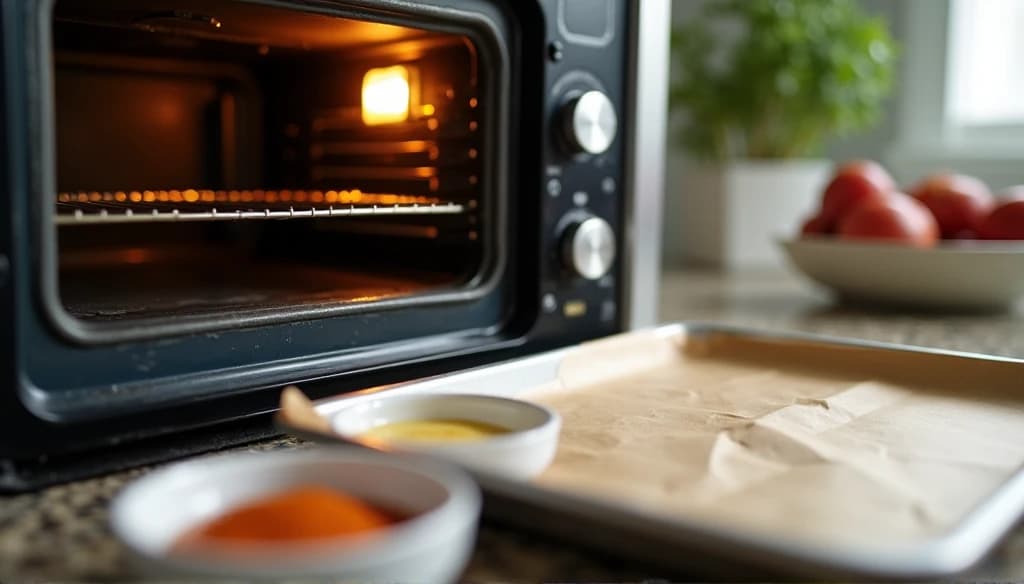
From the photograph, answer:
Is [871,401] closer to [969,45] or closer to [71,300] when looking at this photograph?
[71,300]

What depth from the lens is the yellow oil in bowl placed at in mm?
530

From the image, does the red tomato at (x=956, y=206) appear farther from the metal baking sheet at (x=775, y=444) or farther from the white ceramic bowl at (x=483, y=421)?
the white ceramic bowl at (x=483, y=421)

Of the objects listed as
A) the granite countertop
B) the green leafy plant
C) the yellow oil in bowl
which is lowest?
the granite countertop

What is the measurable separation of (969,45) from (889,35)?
15 centimetres

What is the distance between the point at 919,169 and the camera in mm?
1885

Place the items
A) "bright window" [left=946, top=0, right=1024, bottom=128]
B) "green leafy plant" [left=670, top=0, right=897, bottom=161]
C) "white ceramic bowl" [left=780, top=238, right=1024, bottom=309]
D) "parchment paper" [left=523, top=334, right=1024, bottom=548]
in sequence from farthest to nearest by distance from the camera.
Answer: "bright window" [left=946, top=0, right=1024, bottom=128] → "green leafy plant" [left=670, top=0, right=897, bottom=161] → "white ceramic bowl" [left=780, top=238, right=1024, bottom=309] → "parchment paper" [left=523, top=334, right=1024, bottom=548]

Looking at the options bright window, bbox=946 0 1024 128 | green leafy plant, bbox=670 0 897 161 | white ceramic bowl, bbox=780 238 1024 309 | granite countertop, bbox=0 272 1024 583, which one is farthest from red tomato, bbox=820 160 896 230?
granite countertop, bbox=0 272 1024 583

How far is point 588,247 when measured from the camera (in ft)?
2.62

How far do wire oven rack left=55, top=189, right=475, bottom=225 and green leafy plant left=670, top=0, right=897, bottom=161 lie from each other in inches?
35.2

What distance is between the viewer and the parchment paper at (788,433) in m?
0.46

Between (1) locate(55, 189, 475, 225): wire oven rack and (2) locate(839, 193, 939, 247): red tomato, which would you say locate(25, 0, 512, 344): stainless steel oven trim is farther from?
(2) locate(839, 193, 939, 247): red tomato

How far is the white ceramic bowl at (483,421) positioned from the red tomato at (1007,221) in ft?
3.09

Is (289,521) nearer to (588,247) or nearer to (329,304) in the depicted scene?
(329,304)

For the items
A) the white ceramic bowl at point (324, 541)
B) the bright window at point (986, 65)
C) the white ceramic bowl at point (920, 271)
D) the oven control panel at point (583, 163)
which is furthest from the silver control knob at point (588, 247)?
the bright window at point (986, 65)
